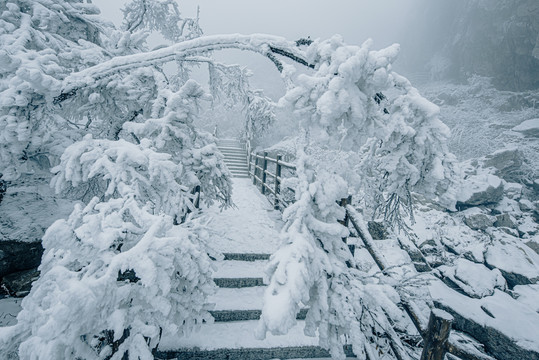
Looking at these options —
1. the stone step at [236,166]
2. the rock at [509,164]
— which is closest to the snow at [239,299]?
the stone step at [236,166]

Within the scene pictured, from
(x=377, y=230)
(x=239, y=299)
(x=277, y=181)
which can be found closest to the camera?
(x=239, y=299)

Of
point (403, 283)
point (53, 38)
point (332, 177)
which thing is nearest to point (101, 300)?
point (332, 177)

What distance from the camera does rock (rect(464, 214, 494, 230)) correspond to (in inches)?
387

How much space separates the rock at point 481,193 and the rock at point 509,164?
5.76ft

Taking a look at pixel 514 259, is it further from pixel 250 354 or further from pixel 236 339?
pixel 236 339

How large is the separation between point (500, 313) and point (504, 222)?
279 inches

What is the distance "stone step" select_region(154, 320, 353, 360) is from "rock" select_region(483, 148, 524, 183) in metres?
14.7

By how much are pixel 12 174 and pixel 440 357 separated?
463cm

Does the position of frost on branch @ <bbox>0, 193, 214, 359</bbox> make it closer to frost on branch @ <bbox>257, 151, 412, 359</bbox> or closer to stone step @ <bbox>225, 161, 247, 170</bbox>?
frost on branch @ <bbox>257, 151, 412, 359</bbox>

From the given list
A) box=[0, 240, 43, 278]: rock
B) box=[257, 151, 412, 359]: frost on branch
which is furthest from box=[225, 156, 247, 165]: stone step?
box=[257, 151, 412, 359]: frost on branch

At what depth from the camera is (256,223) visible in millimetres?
5859

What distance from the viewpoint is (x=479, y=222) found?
9844 mm

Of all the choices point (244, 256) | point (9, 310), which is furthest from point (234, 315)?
point (9, 310)

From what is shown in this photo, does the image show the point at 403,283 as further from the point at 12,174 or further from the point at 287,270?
the point at 12,174
